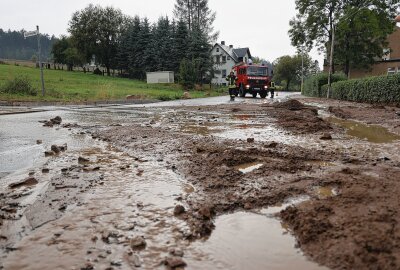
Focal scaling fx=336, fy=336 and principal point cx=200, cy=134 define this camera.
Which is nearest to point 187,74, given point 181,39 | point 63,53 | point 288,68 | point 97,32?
point 181,39

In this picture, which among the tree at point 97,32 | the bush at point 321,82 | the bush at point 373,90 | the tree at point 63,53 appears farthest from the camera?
the tree at point 63,53

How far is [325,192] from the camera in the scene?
11.3 feet

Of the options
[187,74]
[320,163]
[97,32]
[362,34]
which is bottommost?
[320,163]

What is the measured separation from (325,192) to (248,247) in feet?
4.56

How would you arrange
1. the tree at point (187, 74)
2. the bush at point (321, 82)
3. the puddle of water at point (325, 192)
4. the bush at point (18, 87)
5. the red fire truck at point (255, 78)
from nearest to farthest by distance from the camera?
1. the puddle of water at point (325, 192)
2. the bush at point (18, 87)
3. the red fire truck at point (255, 78)
4. the bush at point (321, 82)
5. the tree at point (187, 74)

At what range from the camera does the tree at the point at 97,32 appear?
2606 inches

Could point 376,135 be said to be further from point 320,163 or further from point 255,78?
point 255,78

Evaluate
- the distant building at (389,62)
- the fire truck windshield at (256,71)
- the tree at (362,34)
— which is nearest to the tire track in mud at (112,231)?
the fire truck windshield at (256,71)

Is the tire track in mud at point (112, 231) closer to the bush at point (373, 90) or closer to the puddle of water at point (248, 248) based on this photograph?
the puddle of water at point (248, 248)

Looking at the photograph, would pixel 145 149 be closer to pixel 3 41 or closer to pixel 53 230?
pixel 53 230

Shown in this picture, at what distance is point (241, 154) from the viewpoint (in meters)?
5.12

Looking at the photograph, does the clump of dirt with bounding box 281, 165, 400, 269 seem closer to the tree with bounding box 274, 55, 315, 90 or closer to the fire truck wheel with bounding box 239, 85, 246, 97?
the fire truck wheel with bounding box 239, 85, 246, 97

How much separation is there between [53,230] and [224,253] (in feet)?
4.67

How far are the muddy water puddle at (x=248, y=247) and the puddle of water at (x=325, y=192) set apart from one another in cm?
70
